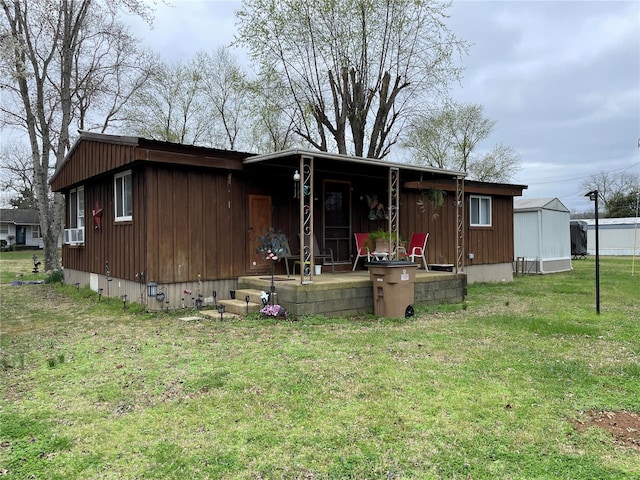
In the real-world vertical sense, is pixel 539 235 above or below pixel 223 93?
below

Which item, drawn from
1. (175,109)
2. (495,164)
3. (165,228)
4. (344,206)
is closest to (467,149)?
(495,164)

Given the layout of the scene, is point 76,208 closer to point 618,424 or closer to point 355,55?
point 355,55

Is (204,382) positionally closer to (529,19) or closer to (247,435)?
(247,435)

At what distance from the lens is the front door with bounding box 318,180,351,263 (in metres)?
9.38

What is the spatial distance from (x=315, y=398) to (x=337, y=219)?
6366 mm

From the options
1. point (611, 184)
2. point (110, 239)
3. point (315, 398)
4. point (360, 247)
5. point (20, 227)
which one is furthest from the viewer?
point (611, 184)

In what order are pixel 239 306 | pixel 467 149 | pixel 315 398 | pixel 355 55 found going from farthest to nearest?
pixel 467 149 → pixel 355 55 → pixel 239 306 → pixel 315 398

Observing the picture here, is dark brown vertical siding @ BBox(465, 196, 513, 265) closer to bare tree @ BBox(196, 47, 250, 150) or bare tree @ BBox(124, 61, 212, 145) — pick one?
bare tree @ BBox(196, 47, 250, 150)

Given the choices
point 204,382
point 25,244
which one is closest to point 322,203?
point 204,382

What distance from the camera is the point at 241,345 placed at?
5078 mm

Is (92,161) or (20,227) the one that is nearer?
(92,161)

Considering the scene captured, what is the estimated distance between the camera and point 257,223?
8344mm

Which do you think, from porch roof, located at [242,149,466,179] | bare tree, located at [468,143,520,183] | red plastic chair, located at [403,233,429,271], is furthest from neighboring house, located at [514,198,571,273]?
bare tree, located at [468,143,520,183]

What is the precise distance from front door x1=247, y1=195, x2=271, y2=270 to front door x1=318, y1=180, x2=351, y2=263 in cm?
136
